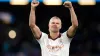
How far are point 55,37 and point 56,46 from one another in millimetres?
A: 163

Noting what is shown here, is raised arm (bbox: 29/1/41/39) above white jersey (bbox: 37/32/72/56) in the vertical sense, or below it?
above

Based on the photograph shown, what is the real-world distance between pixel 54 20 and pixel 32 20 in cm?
33

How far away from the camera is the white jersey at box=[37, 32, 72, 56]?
5789 millimetres

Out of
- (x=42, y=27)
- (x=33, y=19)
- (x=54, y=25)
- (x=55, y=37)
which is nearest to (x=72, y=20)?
(x=54, y=25)

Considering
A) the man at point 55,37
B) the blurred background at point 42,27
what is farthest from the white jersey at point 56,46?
the blurred background at point 42,27

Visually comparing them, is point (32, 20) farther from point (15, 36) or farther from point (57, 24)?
point (15, 36)

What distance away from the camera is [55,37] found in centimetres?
591

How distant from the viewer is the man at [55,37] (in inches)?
227

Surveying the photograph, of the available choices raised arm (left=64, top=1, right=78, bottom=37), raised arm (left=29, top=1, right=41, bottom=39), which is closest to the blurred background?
raised arm (left=29, top=1, right=41, bottom=39)

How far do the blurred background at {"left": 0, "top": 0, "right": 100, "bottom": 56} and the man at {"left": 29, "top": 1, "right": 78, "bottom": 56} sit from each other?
391 centimetres

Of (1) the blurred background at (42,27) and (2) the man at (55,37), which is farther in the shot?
(1) the blurred background at (42,27)

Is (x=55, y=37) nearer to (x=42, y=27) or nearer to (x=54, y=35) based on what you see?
(x=54, y=35)

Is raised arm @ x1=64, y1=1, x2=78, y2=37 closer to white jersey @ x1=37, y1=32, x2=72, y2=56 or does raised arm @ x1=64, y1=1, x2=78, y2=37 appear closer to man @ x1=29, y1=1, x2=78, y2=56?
man @ x1=29, y1=1, x2=78, y2=56

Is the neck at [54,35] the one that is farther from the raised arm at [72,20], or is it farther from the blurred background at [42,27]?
the blurred background at [42,27]
